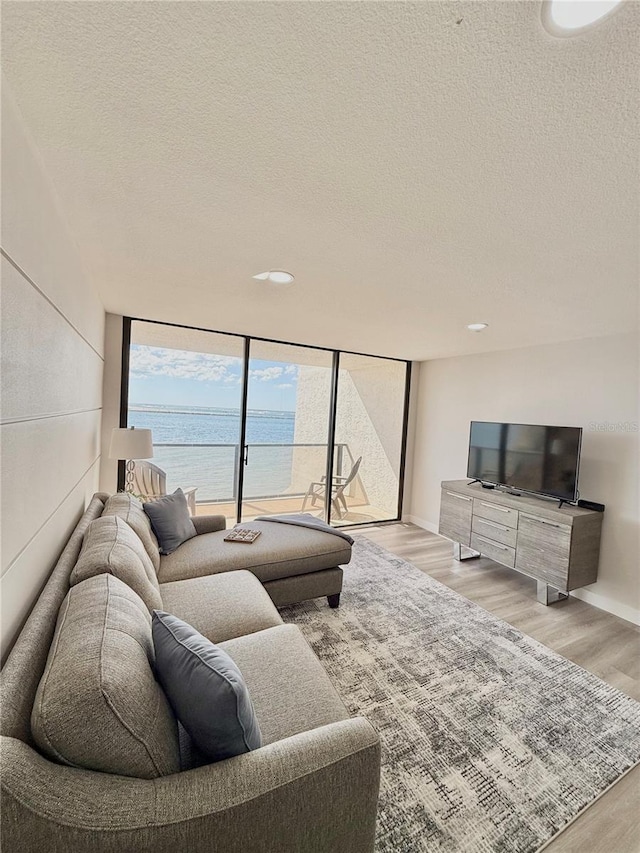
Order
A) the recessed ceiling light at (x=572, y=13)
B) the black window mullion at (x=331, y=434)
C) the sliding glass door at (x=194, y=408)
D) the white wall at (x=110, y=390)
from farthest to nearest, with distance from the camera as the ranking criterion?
the black window mullion at (x=331, y=434) → the sliding glass door at (x=194, y=408) → the white wall at (x=110, y=390) → the recessed ceiling light at (x=572, y=13)

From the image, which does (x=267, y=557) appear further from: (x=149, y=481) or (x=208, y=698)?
(x=149, y=481)

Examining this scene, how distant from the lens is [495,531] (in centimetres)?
367

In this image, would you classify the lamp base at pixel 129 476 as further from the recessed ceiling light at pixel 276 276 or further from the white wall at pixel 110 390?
the recessed ceiling light at pixel 276 276

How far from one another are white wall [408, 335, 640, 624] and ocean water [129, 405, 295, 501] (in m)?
2.56

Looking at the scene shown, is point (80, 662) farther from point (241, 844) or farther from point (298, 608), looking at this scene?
point (298, 608)

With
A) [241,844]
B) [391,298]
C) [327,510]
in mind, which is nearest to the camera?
[241,844]

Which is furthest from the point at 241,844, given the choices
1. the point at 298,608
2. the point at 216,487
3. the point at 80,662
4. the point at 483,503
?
the point at 216,487

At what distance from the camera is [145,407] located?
4.32 meters

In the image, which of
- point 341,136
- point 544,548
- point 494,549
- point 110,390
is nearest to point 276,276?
point 341,136

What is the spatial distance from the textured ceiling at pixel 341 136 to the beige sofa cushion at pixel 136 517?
4.95 ft

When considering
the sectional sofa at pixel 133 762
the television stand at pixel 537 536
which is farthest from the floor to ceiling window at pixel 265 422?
the sectional sofa at pixel 133 762

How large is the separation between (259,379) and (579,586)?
12.5 ft

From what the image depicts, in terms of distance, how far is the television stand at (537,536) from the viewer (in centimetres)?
309

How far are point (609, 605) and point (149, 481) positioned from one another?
4465mm
